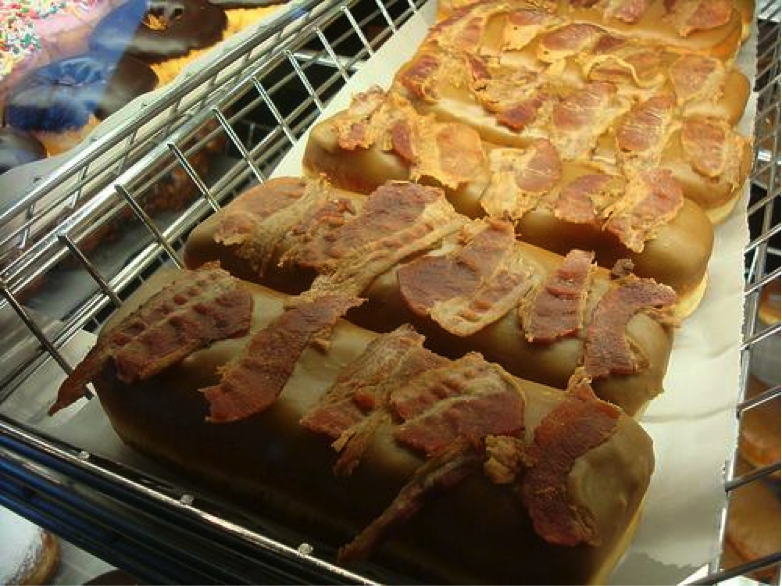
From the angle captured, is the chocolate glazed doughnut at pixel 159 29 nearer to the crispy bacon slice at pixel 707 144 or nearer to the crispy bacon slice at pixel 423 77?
the crispy bacon slice at pixel 423 77

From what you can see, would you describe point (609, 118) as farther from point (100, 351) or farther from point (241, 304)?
point (100, 351)

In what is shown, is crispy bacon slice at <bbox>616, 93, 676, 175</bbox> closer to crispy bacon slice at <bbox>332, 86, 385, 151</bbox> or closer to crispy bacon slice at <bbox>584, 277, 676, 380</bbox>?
crispy bacon slice at <bbox>584, 277, 676, 380</bbox>

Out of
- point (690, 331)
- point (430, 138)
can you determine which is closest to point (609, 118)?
point (430, 138)

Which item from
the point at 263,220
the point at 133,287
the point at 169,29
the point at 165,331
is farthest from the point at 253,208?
the point at 169,29

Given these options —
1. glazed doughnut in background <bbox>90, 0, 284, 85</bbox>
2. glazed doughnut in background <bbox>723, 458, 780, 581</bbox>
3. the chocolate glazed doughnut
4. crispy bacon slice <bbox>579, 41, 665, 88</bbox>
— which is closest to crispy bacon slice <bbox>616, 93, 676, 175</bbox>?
crispy bacon slice <bbox>579, 41, 665, 88</bbox>

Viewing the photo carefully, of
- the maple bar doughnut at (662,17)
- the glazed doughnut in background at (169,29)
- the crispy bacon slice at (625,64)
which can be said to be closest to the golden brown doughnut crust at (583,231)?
the crispy bacon slice at (625,64)
